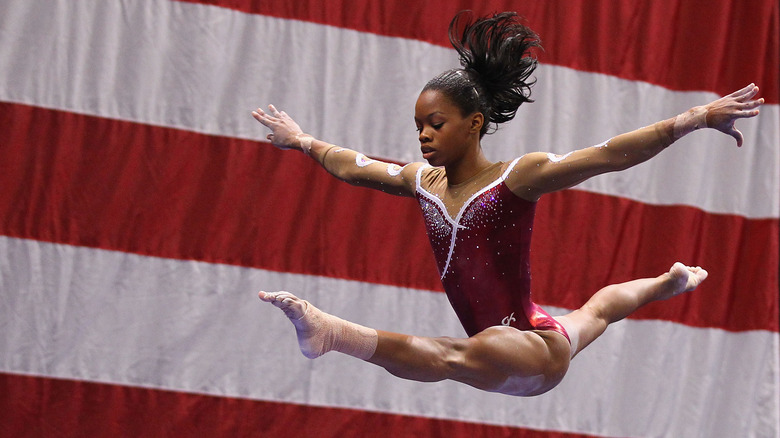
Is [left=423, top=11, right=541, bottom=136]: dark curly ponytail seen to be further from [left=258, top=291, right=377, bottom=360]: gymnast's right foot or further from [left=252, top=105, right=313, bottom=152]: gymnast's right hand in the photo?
[left=258, top=291, right=377, bottom=360]: gymnast's right foot

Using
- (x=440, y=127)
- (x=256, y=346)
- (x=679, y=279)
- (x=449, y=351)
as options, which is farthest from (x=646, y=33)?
(x=449, y=351)

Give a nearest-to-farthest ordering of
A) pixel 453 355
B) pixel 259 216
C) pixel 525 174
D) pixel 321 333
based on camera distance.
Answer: pixel 321 333 → pixel 453 355 → pixel 525 174 → pixel 259 216

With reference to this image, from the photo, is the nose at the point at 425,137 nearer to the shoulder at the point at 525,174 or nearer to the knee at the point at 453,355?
the shoulder at the point at 525,174

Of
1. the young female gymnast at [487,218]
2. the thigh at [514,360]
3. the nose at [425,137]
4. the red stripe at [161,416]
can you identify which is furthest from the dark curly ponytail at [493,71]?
the red stripe at [161,416]

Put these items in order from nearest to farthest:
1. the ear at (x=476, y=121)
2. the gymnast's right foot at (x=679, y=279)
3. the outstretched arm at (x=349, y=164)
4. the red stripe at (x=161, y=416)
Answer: the ear at (x=476, y=121), the outstretched arm at (x=349, y=164), the gymnast's right foot at (x=679, y=279), the red stripe at (x=161, y=416)

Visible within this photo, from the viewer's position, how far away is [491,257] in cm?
229

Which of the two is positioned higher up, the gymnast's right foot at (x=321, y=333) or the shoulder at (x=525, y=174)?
the shoulder at (x=525, y=174)

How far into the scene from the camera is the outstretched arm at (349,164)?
2562mm

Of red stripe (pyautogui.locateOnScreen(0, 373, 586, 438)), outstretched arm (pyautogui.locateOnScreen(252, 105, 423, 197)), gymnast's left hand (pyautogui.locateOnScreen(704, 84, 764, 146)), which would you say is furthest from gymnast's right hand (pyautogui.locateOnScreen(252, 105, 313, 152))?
gymnast's left hand (pyautogui.locateOnScreen(704, 84, 764, 146))

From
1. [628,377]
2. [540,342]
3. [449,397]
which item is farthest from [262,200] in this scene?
[628,377]

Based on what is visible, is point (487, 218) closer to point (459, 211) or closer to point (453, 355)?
point (459, 211)

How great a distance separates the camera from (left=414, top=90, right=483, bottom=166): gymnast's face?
2.31 meters

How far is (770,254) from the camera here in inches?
151

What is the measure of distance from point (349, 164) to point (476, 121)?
0.45 metres
